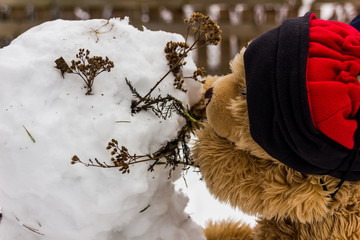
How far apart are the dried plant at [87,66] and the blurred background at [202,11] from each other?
1.87 m

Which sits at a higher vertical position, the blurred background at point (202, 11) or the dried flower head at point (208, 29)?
the dried flower head at point (208, 29)

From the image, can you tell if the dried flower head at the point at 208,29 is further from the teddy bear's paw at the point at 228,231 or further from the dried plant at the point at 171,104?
the teddy bear's paw at the point at 228,231

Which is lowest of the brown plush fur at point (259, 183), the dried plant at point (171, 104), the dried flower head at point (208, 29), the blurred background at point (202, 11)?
the blurred background at point (202, 11)

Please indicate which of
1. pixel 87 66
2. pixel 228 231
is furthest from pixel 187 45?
pixel 228 231

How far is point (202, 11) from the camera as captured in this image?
2.49 metres

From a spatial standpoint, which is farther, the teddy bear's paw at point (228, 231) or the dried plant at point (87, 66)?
the teddy bear's paw at point (228, 231)

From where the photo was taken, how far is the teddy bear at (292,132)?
1.74 ft

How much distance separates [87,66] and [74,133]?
0.10 meters

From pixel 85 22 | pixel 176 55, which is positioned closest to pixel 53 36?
pixel 85 22

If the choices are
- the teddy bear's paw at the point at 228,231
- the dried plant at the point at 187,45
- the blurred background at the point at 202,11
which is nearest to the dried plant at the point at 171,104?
the dried plant at the point at 187,45

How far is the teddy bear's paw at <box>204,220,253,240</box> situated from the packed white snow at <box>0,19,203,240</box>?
0.78 feet

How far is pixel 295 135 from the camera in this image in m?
0.55

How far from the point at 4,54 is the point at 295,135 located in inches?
18.5

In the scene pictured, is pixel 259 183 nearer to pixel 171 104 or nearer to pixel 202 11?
pixel 171 104
